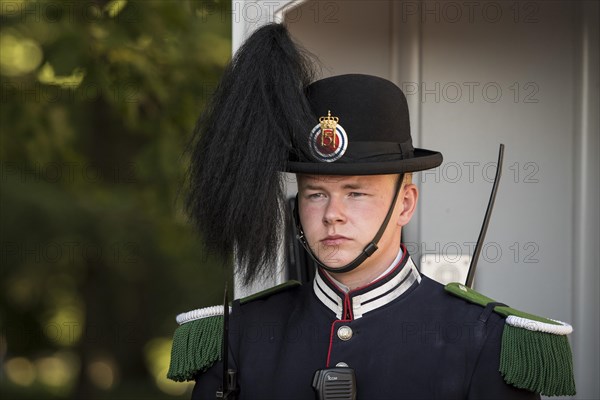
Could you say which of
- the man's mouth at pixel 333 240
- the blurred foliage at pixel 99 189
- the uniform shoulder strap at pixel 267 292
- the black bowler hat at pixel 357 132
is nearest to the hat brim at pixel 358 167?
the black bowler hat at pixel 357 132

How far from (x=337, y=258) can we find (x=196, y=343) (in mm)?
417

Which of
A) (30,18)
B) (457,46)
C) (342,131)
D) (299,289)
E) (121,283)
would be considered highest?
(30,18)

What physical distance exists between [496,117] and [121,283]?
4525 millimetres

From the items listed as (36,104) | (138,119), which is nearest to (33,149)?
(36,104)

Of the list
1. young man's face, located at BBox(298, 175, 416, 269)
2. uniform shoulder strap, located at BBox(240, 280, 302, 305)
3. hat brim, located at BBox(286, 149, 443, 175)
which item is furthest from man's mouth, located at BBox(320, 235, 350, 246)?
uniform shoulder strap, located at BBox(240, 280, 302, 305)

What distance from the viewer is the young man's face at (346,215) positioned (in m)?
2.15

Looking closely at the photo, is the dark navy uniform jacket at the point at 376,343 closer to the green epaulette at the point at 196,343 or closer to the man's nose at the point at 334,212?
the green epaulette at the point at 196,343

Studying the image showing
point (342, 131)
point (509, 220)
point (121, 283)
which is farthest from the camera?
point (121, 283)

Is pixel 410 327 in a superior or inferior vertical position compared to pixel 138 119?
inferior

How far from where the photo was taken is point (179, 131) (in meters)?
5.06

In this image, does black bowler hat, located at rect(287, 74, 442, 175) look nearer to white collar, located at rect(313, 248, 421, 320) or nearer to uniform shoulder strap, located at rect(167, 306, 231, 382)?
white collar, located at rect(313, 248, 421, 320)

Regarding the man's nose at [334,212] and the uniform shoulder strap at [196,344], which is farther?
the uniform shoulder strap at [196,344]

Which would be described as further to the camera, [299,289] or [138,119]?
[138,119]

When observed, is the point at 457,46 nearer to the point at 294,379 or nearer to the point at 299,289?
the point at 299,289
